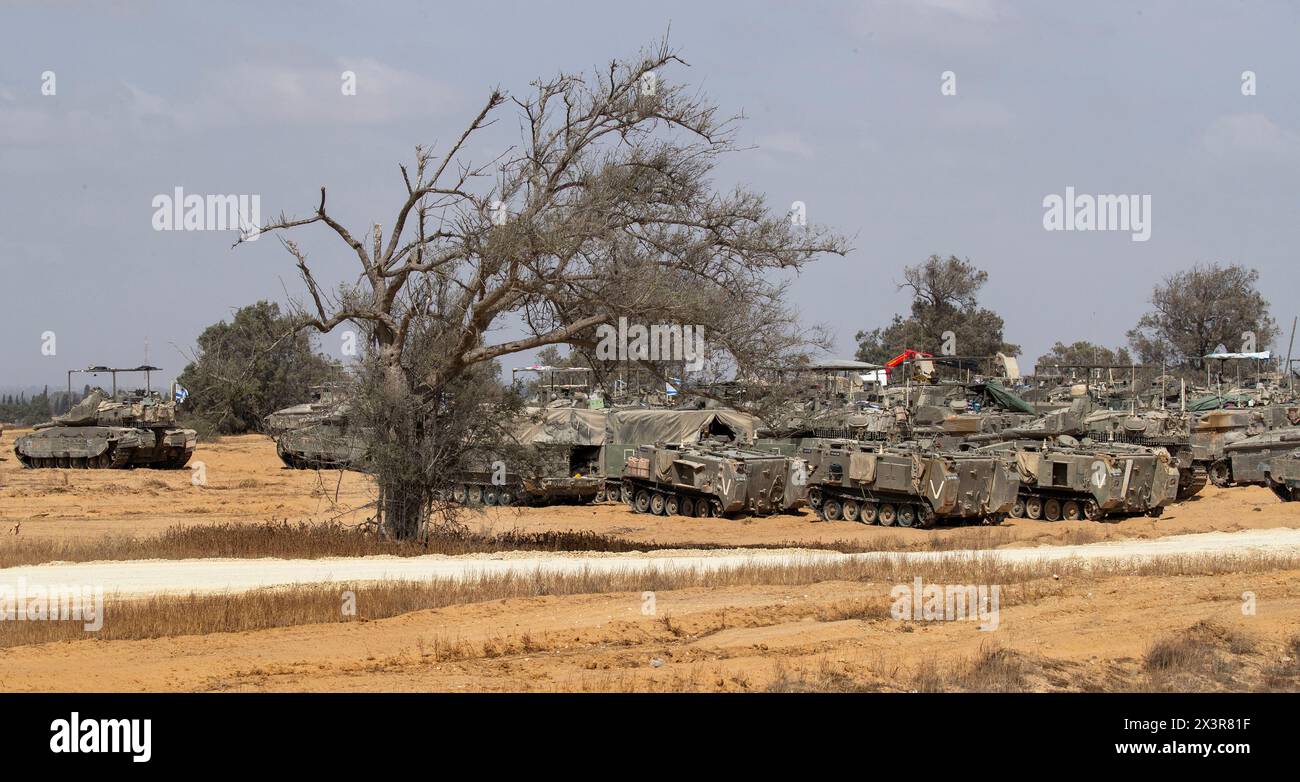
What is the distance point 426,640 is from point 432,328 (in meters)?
8.08

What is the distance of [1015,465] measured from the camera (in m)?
31.5

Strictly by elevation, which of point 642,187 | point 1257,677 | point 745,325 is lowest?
point 1257,677

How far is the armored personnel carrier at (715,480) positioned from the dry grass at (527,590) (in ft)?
42.9

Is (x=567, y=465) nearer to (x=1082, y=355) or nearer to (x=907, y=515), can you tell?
(x=907, y=515)

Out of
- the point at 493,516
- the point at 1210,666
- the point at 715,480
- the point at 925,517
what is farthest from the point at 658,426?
the point at 1210,666

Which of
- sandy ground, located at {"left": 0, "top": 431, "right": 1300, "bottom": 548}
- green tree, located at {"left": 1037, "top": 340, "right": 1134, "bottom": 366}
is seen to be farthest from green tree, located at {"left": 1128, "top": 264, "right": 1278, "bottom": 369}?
sandy ground, located at {"left": 0, "top": 431, "right": 1300, "bottom": 548}

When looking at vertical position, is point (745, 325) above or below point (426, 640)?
above

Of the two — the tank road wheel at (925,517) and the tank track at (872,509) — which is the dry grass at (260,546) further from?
the tank track at (872,509)

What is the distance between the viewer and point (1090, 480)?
3039cm

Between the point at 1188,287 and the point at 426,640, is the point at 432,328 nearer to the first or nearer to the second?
the point at 426,640

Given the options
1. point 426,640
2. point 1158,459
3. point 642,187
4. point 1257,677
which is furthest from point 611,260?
point 1158,459

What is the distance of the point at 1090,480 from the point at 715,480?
9055 mm

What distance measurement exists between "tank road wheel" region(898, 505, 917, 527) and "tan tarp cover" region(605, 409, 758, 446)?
254 inches

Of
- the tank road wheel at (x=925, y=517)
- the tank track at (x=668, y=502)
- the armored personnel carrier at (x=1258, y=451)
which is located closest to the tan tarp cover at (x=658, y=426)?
the tank track at (x=668, y=502)
